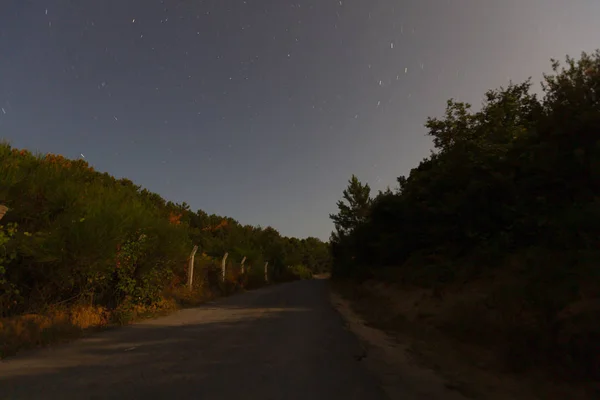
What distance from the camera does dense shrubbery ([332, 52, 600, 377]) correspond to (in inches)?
214

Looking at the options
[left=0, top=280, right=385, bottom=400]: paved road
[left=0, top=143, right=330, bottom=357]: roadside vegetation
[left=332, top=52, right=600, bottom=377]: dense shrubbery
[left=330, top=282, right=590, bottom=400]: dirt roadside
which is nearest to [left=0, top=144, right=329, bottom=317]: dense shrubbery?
[left=0, top=143, right=330, bottom=357]: roadside vegetation

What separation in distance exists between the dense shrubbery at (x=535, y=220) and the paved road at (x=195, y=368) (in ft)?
9.96

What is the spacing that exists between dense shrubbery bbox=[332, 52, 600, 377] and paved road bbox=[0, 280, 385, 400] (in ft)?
9.96

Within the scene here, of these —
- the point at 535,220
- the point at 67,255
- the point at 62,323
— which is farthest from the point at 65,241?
the point at 535,220

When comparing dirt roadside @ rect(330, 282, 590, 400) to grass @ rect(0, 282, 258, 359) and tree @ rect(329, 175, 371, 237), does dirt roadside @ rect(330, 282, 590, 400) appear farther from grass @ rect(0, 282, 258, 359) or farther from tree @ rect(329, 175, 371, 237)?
tree @ rect(329, 175, 371, 237)

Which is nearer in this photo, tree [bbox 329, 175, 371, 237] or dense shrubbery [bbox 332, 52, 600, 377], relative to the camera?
dense shrubbery [bbox 332, 52, 600, 377]

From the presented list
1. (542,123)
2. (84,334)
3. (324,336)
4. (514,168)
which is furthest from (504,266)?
(84,334)

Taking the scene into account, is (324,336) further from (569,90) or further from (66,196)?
(569,90)

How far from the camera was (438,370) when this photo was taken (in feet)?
18.2

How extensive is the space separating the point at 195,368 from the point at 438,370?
376 cm

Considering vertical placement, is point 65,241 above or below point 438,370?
above

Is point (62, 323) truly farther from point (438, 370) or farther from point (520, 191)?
point (520, 191)

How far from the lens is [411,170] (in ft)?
77.6

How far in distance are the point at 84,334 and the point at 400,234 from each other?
547 inches
